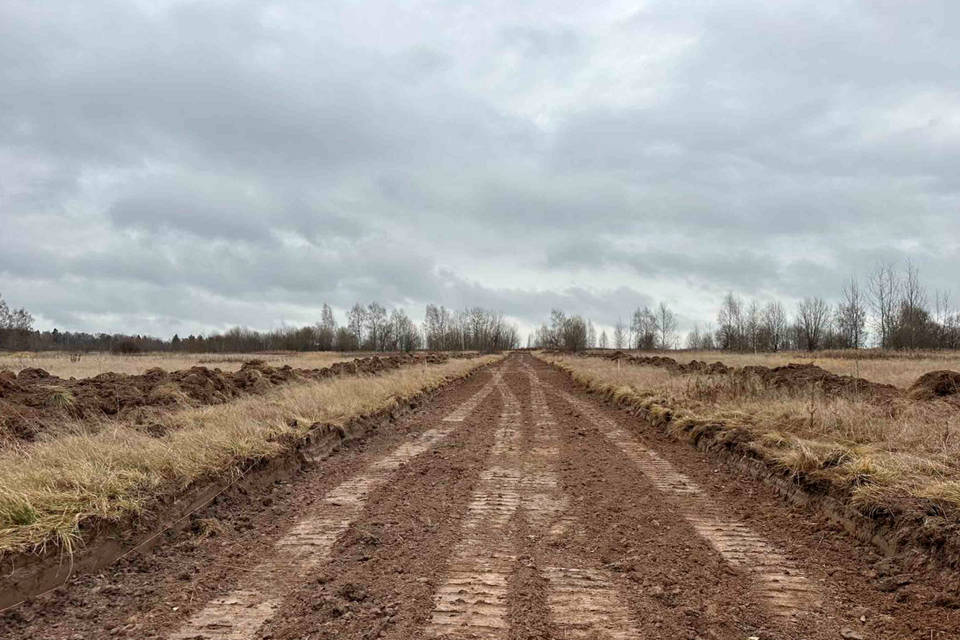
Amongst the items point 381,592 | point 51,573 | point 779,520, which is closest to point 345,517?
point 381,592

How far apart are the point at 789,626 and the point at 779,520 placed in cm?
259

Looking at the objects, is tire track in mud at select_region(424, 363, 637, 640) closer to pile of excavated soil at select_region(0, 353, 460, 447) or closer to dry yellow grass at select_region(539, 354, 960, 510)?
dry yellow grass at select_region(539, 354, 960, 510)

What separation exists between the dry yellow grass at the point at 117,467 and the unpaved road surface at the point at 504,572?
1.60ft

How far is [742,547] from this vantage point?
5043 mm

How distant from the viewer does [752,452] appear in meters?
8.14

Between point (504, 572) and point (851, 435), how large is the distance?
241 inches

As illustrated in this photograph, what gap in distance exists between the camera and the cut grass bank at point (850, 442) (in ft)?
16.7

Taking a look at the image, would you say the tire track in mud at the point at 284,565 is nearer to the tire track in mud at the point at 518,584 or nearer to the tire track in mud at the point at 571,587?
the tire track in mud at the point at 518,584

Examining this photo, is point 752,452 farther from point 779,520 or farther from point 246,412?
point 246,412

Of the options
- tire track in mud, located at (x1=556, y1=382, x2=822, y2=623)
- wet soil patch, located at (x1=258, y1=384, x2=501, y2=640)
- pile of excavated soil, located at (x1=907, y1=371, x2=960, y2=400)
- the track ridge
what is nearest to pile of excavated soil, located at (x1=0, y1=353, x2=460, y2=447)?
wet soil patch, located at (x1=258, y1=384, x2=501, y2=640)

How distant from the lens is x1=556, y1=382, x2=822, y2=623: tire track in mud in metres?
3.97

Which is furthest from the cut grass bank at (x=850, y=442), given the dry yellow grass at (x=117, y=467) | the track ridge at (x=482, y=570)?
the dry yellow grass at (x=117, y=467)

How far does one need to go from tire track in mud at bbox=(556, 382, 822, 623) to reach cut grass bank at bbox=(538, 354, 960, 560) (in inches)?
43.8

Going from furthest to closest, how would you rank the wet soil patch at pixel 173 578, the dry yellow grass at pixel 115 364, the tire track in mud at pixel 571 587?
the dry yellow grass at pixel 115 364 → the wet soil patch at pixel 173 578 → the tire track in mud at pixel 571 587
